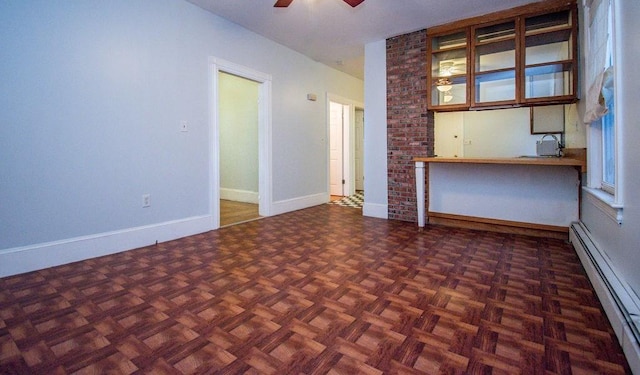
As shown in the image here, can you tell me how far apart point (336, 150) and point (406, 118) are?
2.88 metres

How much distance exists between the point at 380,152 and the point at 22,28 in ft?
12.4

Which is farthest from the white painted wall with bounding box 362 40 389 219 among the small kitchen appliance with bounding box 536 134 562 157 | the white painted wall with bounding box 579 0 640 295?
the white painted wall with bounding box 579 0 640 295

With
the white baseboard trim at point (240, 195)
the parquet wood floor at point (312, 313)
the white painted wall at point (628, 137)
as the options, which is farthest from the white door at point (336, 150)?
the white painted wall at point (628, 137)

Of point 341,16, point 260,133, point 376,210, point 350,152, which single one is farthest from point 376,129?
point 350,152

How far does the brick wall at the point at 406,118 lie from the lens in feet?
13.4

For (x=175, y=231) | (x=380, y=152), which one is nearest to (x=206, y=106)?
(x=175, y=231)

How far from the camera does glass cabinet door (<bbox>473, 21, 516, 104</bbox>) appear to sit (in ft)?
11.6

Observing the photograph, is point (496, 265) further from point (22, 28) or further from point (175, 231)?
point (22, 28)

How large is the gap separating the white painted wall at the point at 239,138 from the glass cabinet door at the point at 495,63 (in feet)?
11.3

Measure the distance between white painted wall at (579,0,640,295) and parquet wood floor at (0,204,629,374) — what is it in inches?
12.5

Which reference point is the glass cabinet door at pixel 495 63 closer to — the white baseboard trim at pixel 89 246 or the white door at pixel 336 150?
the white door at pixel 336 150

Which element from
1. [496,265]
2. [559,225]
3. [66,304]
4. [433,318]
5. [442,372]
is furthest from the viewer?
[559,225]

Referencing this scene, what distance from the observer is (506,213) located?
3.64 meters

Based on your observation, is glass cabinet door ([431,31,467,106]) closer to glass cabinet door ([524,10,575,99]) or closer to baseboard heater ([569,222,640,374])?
glass cabinet door ([524,10,575,99])
